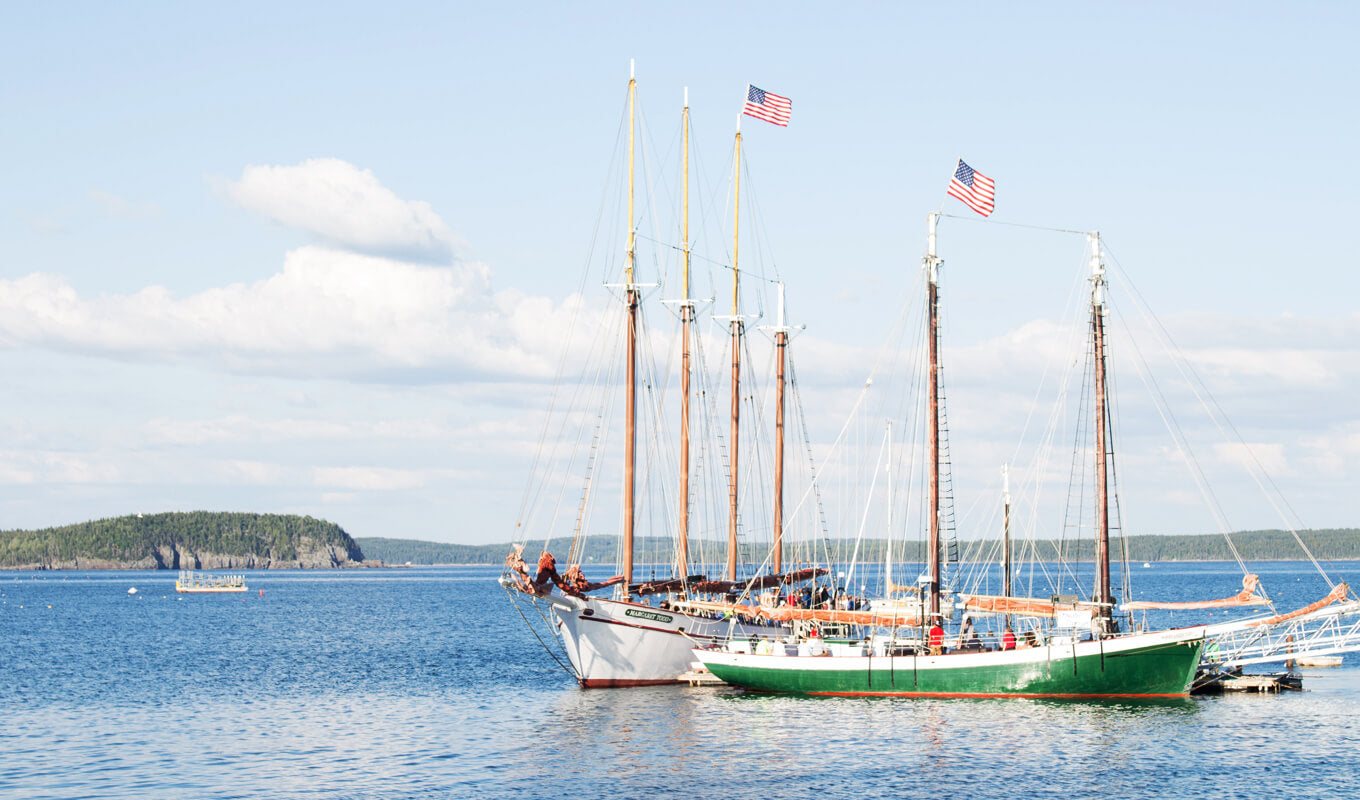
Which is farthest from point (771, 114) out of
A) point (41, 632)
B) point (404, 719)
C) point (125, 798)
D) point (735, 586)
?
point (41, 632)

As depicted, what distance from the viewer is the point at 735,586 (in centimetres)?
7788

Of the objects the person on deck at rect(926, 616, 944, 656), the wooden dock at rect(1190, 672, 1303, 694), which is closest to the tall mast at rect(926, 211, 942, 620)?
the person on deck at rect(926, 616, 944, 656)

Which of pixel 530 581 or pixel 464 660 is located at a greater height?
pixel 530 581

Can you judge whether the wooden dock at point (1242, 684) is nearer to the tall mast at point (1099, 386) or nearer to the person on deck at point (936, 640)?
the tall mast at point (1099, 386)

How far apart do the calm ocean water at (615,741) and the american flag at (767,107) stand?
30853mm

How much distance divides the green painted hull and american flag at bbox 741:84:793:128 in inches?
1160

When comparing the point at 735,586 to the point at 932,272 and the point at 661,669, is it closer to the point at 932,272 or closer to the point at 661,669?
the point at 661,669

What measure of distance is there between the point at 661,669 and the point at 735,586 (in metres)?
9.10

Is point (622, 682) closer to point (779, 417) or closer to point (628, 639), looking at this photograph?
point (628, 639)

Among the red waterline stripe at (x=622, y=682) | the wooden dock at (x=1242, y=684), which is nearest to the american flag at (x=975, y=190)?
the wooden dock at (x=1242, y=684)

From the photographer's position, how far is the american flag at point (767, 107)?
241ft

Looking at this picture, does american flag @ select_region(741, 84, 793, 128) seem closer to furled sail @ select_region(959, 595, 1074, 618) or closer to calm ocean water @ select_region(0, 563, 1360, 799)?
furled sail @ select_region(959, 595, 1074, 618)

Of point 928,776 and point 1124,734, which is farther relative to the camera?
point 1124,734

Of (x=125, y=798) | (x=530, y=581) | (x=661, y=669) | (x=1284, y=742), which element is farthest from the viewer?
(x=661, y=669)
